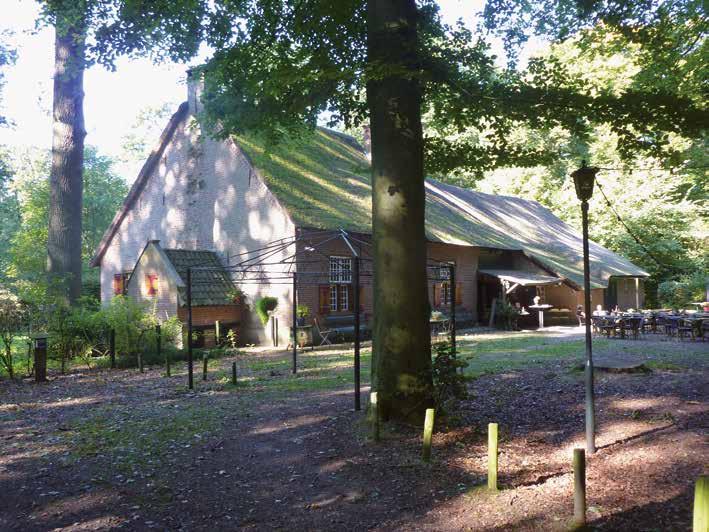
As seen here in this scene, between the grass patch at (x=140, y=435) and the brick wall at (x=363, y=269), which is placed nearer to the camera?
the grass patch at (x=140, y=435)

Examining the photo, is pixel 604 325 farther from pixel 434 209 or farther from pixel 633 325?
pixel 434 209

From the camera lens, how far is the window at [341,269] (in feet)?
71.6

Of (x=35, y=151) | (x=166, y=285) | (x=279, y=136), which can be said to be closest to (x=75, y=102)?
(x=166, y=285)

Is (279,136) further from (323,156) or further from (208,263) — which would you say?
(323,156)

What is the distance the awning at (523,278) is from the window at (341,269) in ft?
26.0

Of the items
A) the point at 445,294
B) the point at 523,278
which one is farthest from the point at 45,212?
the point at 523,278

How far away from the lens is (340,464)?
6.52 metres

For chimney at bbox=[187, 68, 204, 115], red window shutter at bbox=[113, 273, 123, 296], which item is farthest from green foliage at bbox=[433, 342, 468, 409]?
red window shutter at bbox=[113, 273, 123, 296]

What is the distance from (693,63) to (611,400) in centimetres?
752

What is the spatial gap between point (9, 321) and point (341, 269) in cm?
1146

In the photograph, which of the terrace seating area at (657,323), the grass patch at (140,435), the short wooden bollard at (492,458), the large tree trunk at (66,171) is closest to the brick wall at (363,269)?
the terrace seating area at (657,323)

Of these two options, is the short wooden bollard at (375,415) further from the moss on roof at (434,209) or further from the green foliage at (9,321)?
the moss on roof at (434,209)

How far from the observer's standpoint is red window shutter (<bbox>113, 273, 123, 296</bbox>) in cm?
2611

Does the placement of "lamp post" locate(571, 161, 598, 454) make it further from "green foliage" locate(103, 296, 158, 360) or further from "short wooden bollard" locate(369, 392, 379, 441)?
"green foliage" locate(103, 296, 158, 360)
